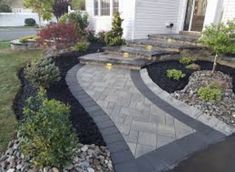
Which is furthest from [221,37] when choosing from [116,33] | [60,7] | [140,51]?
[60,7]

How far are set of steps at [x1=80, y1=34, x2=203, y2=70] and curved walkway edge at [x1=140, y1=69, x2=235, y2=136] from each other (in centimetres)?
176

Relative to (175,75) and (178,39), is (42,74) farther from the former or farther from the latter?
(178,39)

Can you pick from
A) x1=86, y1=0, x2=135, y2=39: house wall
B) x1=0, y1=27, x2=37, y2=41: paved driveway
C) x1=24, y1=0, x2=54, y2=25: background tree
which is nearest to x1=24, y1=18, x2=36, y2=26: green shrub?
x1=0, y1=27, x2=37, y2=41: paved driveway

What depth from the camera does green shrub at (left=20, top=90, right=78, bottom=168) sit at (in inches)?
95.7

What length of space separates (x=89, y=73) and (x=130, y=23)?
13.0ft

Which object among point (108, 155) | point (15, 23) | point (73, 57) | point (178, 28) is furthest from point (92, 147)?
point (15, 23)

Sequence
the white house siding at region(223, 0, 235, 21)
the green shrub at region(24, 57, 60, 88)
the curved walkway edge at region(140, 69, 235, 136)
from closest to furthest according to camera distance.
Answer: the curved walkway edge at region(140, 69, 235, 136)
the green shrub at region(24, 57, 60, 88)
the white house siding at region(223, 0, 235, 21)

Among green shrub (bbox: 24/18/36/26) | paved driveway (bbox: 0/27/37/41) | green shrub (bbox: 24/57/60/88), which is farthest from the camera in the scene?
green shrub (bbox: 24/18/36/26)

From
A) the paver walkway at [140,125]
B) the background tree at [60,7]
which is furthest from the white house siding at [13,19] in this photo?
the paver walkway at [140,125]

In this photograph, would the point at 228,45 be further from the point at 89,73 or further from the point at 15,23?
the point at 15,23

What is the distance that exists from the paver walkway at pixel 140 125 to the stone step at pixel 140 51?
6.08ft

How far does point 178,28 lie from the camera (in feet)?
33.3

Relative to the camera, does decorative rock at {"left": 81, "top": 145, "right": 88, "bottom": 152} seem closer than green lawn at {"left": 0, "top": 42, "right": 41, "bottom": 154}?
Yes

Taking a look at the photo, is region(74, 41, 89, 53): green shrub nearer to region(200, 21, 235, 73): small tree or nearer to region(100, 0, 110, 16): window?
region(100, 0, 110, 16): window
